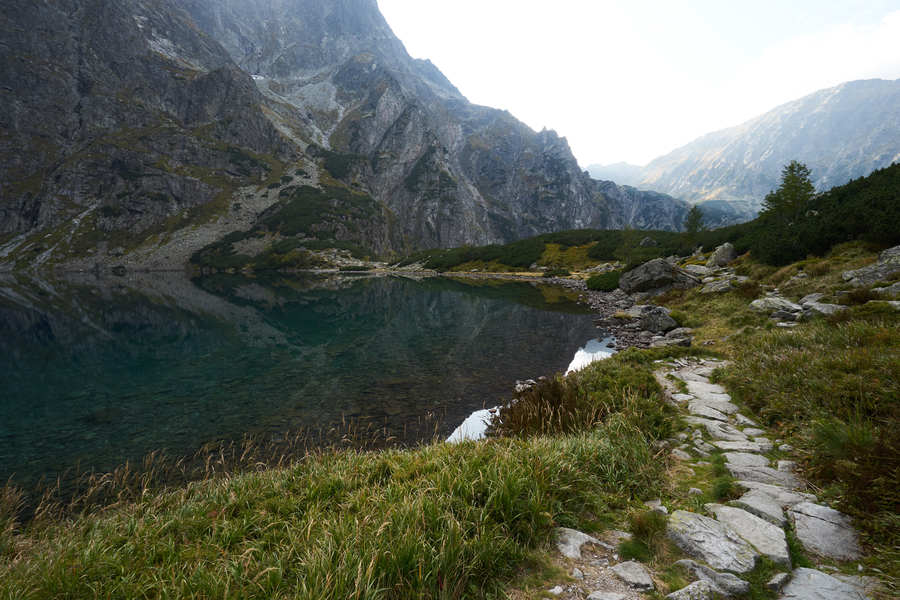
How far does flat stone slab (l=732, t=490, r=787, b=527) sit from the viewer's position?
15.2ft

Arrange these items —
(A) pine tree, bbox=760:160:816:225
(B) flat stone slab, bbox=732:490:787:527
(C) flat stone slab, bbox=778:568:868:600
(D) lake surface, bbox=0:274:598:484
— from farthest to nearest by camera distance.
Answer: (A) pine tree, bbox=760:160:816:225
(D) lake surface, bbox=0:274:598:484
(B) flat stone slab, bbox=732:490:787:527
(C) flat stone slab, bbox=778:568:868:600

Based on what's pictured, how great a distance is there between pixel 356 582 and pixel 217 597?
147 cm

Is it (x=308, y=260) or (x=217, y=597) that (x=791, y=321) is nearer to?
(x=217, y=597)

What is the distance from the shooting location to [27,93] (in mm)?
167500

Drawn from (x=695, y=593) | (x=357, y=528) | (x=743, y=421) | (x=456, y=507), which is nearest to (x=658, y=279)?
(x=743, y=421)

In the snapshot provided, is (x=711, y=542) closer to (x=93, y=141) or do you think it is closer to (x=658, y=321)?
(x=658, y=321)

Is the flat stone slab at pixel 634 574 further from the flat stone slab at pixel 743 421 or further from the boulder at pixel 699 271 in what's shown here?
the boulder at pixel 699 271

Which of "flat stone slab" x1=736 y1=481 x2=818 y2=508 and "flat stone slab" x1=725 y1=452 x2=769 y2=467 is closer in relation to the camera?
"flat stone slab" x1=736 y1=481 x2=818 y2=508

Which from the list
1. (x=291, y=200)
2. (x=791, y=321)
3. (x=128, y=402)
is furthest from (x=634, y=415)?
(x=291, y=200)

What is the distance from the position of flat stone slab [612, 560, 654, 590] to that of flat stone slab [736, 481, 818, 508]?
2.69m

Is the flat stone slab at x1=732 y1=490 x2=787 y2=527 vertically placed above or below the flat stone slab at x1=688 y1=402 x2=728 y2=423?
above

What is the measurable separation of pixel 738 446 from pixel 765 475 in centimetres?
127

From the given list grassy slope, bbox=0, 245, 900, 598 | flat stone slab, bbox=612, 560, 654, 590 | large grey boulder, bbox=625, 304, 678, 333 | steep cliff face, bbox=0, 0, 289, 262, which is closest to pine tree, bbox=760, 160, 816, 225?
large grey boulder, bbox=625, 304, 678, 333

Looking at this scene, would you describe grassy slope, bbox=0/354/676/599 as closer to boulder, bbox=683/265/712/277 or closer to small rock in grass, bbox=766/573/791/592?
small rock in grass, bbox=766/573/791/592
